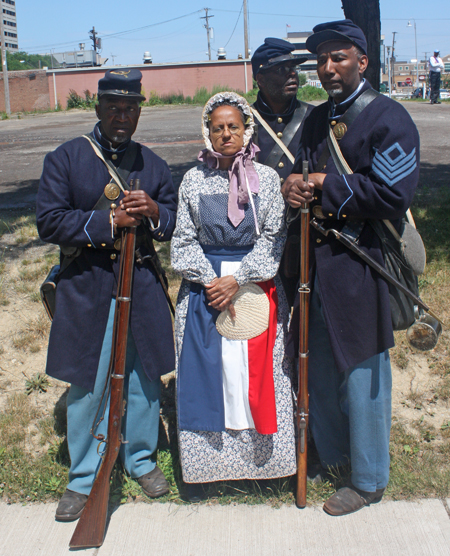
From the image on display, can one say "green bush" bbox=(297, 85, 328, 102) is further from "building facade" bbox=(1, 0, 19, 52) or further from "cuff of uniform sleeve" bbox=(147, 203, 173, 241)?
"building facade" bbox=(1, 0, 19, 52)

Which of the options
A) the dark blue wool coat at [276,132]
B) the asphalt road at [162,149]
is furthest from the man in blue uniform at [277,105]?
the asphalt road at [162,149]

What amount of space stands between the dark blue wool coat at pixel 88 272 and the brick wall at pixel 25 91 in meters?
41.4

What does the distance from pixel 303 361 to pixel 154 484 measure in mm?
1144

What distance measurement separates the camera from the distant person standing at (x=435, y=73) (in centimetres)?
2240

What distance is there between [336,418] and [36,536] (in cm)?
172

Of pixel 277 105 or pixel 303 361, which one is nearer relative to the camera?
pixel 303 361

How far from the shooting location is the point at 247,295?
2947 mm

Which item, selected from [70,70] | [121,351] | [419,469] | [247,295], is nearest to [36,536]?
[121,351]

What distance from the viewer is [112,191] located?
289cm

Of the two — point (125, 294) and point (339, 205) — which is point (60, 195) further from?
point (339, 205)

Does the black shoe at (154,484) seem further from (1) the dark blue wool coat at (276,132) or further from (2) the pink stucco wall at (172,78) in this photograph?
(2) the pink stucco wall at (172,78)

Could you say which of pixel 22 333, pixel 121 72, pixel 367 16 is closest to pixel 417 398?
pixel 121 72

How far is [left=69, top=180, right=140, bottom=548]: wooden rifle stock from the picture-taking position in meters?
2.76

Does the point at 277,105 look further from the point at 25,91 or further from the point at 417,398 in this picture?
the point at 25,91
